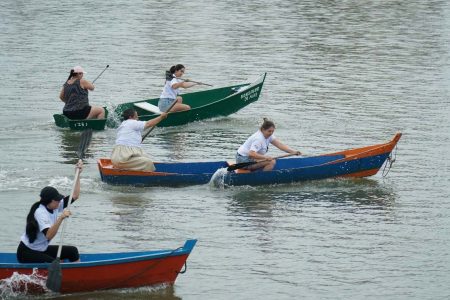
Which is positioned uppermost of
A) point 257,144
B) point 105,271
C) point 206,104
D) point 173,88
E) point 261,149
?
point 173,88

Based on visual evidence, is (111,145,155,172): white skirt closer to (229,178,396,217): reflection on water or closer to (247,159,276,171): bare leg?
(229,178,396,217): reflection on water

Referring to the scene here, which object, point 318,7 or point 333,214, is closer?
point 333,214

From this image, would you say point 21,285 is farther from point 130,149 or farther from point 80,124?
point 80,124

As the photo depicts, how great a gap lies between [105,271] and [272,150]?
10123 mm

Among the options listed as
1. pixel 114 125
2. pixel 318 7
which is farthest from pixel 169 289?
pixel 318 7

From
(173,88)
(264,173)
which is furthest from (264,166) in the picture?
(173,88)

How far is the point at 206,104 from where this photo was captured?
27.3m

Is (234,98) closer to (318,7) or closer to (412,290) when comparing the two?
(412,290)

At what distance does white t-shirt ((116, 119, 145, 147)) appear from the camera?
2022 cm

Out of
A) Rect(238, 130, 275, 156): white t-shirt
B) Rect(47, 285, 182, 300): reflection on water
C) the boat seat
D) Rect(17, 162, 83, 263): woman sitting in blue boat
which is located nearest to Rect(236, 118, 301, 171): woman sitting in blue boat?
Rect(238, 130, 275, 156): white t-shirt

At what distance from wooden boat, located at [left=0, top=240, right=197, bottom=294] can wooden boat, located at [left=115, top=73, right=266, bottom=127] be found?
1059cm

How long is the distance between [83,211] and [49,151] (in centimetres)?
469

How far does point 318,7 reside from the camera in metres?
51.0

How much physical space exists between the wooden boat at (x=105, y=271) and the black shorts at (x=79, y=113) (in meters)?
10.2
